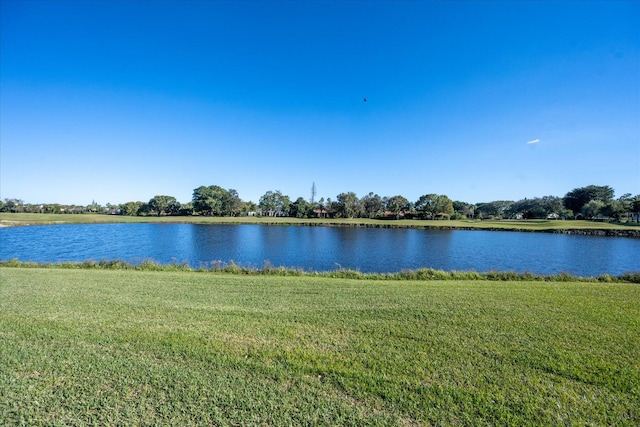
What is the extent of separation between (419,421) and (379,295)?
18.0 feet

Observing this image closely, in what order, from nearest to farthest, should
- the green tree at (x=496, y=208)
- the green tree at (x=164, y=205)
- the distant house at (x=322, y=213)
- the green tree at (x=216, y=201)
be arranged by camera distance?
the green tree at (x=216, y=201) < the green tree at (x=164, y=205) < the distant house at (x=322, y=213) < the green tree at (x=496, y=208)

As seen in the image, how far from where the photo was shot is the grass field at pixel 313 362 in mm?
3287

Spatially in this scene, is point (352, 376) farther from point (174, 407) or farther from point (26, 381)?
point (26, 381)

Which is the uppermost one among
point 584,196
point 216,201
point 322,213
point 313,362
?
point 584,196

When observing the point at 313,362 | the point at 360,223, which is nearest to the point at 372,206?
the point at 360,223

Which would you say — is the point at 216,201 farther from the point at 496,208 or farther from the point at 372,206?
the point at 496,208

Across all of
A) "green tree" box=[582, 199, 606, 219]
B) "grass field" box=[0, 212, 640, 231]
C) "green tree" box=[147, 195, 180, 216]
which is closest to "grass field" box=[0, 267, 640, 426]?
"grass field" box=[0, 212, 640, 231]

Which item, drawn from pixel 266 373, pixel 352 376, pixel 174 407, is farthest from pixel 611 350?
pixel 174 407

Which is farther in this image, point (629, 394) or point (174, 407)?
point (629, 394)

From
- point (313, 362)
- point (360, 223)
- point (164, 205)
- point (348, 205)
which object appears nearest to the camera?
point (313, 362)

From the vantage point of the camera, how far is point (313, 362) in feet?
14.1

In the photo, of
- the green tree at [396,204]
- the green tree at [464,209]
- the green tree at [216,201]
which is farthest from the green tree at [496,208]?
the green tree at [216,201]

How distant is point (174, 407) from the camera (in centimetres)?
Answer: 330

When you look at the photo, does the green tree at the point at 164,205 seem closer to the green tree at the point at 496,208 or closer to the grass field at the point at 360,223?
the grass field at the point at 360,223
